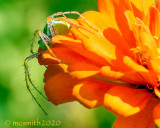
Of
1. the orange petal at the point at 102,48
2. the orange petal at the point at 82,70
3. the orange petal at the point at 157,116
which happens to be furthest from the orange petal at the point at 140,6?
the orange petal at the point at 157,116

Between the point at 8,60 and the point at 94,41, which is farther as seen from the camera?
the point at 8,60

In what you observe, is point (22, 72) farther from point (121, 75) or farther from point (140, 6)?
point (121, 75)

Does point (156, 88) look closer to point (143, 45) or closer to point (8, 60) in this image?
point (143, 45)

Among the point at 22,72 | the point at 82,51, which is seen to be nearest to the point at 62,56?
the point at 82,51

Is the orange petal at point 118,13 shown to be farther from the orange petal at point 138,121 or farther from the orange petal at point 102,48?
the orange petal at point 138,121

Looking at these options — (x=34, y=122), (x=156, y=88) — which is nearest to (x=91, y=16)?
(x=156, y=88)

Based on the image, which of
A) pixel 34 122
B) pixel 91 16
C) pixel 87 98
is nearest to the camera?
pixel 87 98

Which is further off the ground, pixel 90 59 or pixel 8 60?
pixel 90 59

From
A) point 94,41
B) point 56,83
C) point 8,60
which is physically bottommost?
point 8,60
